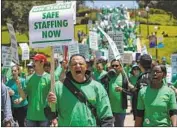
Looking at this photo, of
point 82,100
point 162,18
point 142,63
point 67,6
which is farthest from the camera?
point 162,18

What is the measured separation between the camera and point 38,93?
8242 millimetres

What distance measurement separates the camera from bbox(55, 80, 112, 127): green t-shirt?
5.57m

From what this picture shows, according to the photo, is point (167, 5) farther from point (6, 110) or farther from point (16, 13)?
point (6, 110)

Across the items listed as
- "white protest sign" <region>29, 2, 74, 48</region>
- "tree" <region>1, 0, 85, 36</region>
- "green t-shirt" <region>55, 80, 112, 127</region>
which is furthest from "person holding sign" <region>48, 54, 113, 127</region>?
"tree" <region>1, 0, 85, 36</region>

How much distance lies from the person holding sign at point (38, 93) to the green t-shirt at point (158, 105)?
2.23 m

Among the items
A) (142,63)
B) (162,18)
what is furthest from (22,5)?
(142,63)

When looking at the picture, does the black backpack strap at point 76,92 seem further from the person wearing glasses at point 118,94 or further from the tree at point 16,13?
the tree at point 16,13

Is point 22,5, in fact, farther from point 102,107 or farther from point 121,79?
point 102,107

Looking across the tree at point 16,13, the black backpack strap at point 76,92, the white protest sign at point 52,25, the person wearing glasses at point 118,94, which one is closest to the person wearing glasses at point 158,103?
the black backpack strap at point 76,92

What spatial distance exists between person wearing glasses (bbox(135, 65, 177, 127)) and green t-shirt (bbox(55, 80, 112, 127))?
83 cm

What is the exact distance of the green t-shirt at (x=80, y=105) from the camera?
5.57 m

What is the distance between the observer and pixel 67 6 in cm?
597

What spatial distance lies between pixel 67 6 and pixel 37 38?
1.64 ft

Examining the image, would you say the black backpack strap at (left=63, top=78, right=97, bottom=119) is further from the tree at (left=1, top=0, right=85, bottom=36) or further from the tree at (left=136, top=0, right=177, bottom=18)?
the tree at (left=1, top=0, right=85, bottom=36)
